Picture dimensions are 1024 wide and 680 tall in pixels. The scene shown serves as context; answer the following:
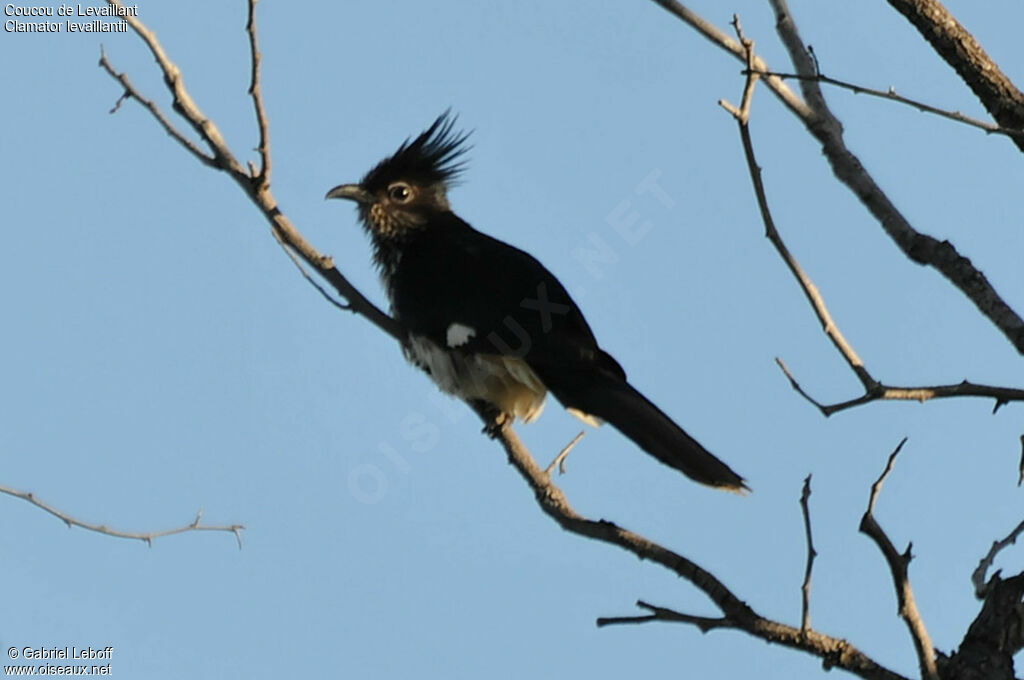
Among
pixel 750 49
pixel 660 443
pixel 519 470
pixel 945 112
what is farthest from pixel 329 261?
pixel 945 112

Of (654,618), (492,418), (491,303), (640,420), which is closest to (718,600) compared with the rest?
(654,618)

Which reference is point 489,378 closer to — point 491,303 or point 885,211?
point 491,303

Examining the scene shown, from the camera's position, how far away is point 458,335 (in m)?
5.66

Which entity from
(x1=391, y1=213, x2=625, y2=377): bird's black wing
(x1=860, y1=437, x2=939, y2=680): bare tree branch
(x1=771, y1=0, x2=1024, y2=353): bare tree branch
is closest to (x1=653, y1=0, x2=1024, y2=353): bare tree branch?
(x1=771, y1=0, x2=1024, y2=353): bare tree branch

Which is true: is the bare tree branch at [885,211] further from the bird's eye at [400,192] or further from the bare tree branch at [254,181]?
the bird's eye at [400,192]

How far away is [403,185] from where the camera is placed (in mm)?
6906

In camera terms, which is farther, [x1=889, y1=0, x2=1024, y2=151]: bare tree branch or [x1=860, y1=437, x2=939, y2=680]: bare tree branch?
[x1=889, y1=0, x2=1024, y2=151]: bare tree branch

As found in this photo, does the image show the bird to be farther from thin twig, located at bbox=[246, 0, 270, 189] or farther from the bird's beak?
thin twig, located at bbox=[246, 0, 270, 189]

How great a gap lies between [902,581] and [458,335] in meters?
2.65

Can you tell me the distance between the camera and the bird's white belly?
5590 mm

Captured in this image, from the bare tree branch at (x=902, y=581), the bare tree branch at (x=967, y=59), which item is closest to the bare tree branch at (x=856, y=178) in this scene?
the bare tree branch at (x=967, y=59)

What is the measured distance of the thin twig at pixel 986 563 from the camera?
12.1 feet

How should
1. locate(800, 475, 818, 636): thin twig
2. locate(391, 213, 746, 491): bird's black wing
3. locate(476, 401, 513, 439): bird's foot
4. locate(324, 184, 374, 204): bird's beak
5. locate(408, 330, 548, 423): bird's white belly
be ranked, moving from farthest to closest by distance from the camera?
locate(324, 184, 374, 204): bird's beak < locate(408, 330, 548, 423): bird's white belly < locate(476, 401, 513, 439): bird's foot < locate(391, 213, 746, 491): bird's black wing < locate(800, 475, 818, 636): thin twig

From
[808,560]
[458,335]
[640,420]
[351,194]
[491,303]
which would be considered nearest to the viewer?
[808,560]
